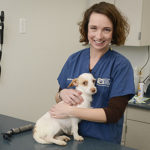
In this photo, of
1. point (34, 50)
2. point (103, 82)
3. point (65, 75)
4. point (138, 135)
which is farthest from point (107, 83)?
point (34, 50)

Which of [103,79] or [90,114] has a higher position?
[103,79]

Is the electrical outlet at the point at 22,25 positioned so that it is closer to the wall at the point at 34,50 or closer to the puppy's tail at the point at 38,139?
the wall at the point at 34,50

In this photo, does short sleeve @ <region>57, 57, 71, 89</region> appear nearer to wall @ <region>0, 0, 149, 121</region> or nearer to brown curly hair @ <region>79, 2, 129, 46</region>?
brown curly hair @ <region>79, 2, 129, 46</region>

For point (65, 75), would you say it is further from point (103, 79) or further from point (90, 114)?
point (90, 114)

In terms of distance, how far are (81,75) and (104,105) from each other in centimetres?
23

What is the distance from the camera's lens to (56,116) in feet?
4.45

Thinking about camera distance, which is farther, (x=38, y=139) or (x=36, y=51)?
(x=36, y=51)

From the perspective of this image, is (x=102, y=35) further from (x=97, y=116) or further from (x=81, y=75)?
(x=97, y=116)

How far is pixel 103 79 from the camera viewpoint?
1428mm

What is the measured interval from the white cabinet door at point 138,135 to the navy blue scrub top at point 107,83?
40.1 inches

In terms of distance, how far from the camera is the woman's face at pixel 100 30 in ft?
4.50

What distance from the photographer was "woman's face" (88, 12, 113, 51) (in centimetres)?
137

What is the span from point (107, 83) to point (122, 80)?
0.29ft

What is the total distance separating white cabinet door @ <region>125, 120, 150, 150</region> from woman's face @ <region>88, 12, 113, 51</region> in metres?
1.32
